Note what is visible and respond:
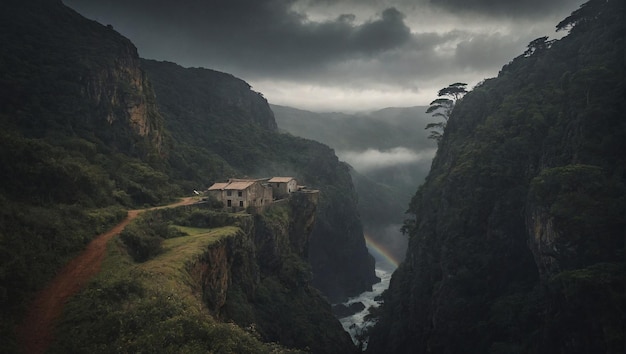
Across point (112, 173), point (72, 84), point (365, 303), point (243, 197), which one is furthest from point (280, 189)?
point (365, 303)

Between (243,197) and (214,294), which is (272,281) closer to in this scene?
(243,197)

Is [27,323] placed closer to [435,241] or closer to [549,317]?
[549,317]

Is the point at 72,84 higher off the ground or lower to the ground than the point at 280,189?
higher

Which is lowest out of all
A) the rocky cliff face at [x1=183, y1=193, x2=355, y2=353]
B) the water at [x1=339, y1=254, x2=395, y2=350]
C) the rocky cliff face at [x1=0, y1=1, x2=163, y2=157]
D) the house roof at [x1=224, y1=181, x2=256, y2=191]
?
the water at [x1=339, y1=254, x2=395, y2=350]

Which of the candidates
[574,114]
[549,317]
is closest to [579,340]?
[549,317]

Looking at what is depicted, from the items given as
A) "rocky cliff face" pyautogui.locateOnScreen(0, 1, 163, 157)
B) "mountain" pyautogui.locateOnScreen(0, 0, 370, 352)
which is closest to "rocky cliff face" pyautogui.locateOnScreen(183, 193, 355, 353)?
"mountain" pyautogui.locateOnScreen(0, 0, 370, 352)

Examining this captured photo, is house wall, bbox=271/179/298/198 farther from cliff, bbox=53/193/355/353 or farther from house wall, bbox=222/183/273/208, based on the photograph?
house wall, bbox=222/183/273/208

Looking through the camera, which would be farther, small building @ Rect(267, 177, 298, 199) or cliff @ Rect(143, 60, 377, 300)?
cliff @ Rect(143, 60, 377, 300)
